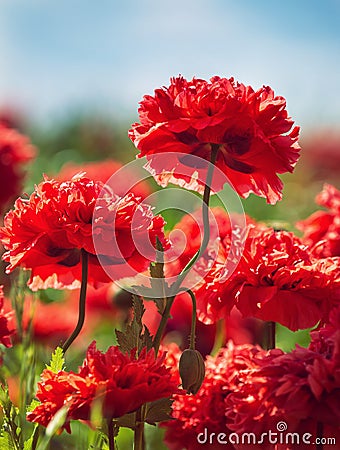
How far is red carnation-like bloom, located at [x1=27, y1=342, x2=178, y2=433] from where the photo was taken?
43cm

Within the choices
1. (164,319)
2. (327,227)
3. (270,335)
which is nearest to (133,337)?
(164,319)

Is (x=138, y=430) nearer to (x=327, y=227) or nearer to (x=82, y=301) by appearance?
(x=82, y=301)

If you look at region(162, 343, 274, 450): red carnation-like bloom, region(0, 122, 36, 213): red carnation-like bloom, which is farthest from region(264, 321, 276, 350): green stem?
region(0, 122, 36, 213): red carnation-like bloom

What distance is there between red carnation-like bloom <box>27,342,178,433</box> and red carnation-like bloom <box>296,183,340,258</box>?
29 centimetres

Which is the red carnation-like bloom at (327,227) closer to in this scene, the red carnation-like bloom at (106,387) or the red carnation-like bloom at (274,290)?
the red carnation-like bloom at (274,290)

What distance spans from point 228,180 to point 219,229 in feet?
0.41

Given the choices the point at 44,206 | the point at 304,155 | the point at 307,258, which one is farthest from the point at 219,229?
the point at 304,155

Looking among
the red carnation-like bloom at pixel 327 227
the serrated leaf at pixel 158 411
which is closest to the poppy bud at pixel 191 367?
the serrated leaf at pixel 158 411

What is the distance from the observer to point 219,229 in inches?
26.0

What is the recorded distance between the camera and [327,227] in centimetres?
73

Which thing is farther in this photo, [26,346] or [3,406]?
[26,346]

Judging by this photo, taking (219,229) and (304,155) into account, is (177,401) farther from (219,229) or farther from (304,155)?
(304,155)

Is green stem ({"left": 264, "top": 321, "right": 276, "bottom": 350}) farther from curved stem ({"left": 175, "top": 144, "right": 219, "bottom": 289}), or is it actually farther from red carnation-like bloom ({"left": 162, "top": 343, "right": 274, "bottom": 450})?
curved stem ({"left": 175, "top": 144, "right": 219, "bottom": 289})

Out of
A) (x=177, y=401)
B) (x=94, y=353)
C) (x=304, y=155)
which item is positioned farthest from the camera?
(x=304, y=155)
